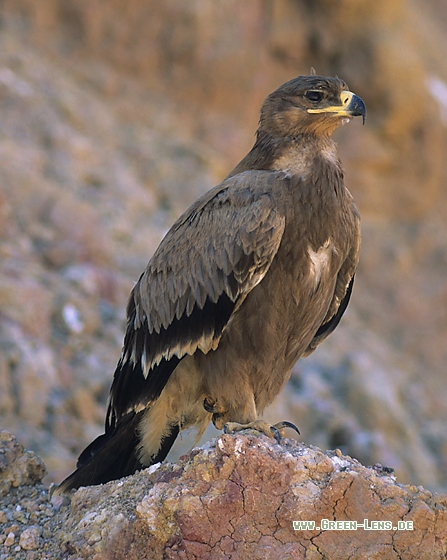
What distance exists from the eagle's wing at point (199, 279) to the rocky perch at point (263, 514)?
1.03m

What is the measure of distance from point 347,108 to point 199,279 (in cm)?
134

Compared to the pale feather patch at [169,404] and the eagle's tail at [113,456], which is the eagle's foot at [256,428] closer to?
the pale feather patch at [169,404]

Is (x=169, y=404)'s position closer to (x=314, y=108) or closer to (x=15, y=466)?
(x=15, y=466)

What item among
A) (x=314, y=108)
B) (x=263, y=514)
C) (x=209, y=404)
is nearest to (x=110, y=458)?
(x=209, y=404)

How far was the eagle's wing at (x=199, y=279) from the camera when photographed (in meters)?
4.48

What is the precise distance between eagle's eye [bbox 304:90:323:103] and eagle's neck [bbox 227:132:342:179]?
234mm

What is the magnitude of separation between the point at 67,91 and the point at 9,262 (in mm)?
4535

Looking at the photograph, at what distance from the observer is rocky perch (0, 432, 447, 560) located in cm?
351

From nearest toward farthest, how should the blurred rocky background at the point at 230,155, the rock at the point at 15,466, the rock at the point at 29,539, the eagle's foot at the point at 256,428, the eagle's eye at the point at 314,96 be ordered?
the rock at the point at 29,539
the eagle's foot at the point at 256,428
the rock at the point at 15,466
the eagle's eye at the point at 314,96
the blurred rocky background at the point at 230,155

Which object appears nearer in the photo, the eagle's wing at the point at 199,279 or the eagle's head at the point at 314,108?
the eagle's wing at the point at 199,279

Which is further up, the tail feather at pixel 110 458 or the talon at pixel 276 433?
the talon at pixel 276 433

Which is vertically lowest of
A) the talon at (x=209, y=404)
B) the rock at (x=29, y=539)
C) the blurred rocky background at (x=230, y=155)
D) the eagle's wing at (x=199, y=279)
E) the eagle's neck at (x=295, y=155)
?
the rock at (x=29, y=539)

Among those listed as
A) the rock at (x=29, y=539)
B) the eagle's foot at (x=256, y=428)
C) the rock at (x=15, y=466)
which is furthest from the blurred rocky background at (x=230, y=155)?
the rock at (x=29, y=539)

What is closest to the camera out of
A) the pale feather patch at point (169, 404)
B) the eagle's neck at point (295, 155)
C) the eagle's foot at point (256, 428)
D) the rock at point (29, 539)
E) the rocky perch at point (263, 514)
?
the rocky perch at point (263, 514)
